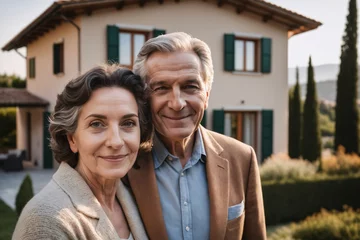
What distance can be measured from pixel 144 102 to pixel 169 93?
16 cm

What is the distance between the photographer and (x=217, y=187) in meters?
2.02

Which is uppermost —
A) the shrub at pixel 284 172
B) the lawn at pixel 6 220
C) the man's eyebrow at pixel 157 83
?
the man's eyebrow at pixel 157 83

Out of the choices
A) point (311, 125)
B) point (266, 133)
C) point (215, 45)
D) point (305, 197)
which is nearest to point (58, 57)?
point (215, 45)

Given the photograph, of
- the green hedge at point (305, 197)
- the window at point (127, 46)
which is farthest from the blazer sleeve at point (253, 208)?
the window at point (127, 46)

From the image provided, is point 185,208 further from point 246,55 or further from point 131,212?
point 246,55

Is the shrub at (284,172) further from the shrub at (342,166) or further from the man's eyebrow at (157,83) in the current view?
the man's eyebrow at (157,83)

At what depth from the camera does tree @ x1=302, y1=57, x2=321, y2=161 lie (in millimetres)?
13469

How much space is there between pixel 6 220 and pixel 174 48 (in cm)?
717

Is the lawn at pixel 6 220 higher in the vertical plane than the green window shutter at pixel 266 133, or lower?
lower

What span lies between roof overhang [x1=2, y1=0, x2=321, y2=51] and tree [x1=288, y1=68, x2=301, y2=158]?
2640 millimetres

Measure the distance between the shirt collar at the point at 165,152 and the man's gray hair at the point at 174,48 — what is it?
323 mm

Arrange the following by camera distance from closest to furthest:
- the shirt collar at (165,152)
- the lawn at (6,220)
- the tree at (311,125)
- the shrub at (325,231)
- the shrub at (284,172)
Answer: the shirt collar at (165,152) → the shrub at (325,231) → the lawn at (6,220) → the shrub at (284,172) → the tree at (311,125)

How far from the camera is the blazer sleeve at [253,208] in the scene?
85.4 inches

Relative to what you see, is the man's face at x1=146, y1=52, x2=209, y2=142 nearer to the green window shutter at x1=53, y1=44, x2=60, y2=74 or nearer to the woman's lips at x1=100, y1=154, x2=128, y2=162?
the woman's lips at x1=100, y1=154, x2=128, y2=162
